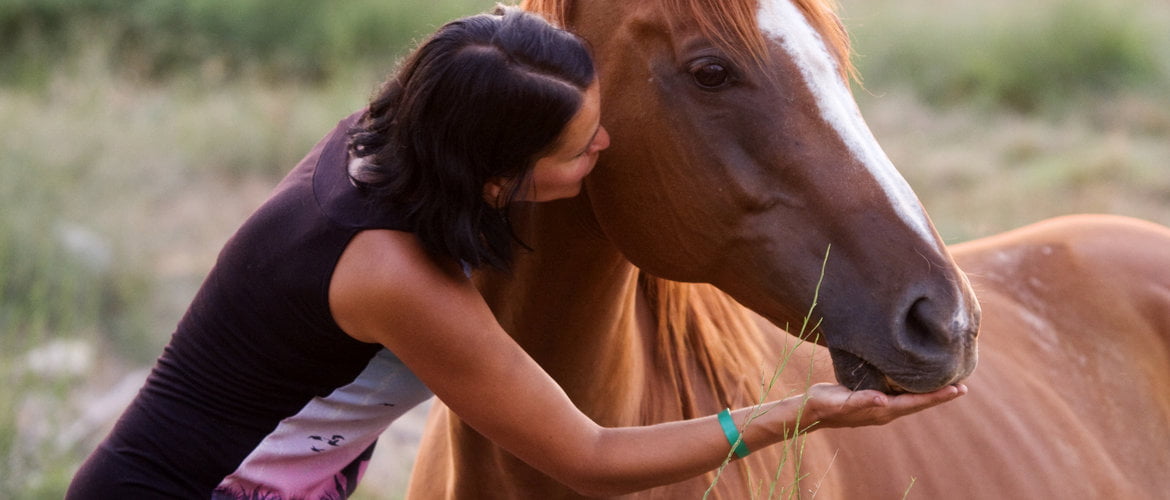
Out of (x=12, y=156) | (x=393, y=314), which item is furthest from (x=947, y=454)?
(x=12, y=156)

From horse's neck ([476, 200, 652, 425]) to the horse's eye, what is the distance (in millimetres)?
317

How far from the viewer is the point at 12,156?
651cm

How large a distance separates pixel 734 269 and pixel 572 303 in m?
0.32

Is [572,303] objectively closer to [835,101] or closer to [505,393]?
[505,393]

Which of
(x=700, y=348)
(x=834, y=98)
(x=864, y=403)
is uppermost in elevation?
(x=834, y=98)

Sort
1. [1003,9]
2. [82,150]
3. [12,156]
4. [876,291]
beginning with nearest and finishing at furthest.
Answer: [876,291], [12,156], [82,150], [1003,9]

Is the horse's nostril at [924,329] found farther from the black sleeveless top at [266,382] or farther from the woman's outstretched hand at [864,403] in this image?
the black sleeveless top at [266,382]

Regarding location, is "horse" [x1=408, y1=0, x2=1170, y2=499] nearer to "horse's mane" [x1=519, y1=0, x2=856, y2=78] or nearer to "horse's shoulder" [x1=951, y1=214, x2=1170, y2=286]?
"horse's mane" [x1=519, y1=0, x2=856, y2=78]

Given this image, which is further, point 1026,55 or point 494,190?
point 1026,55

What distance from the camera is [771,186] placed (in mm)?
1858

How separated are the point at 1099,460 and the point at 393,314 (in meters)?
1.97

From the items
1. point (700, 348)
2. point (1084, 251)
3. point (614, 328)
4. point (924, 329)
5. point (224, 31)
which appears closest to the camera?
point (924, 329)

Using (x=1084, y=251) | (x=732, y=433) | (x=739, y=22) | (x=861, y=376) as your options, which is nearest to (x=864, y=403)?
(x=861, y=376)

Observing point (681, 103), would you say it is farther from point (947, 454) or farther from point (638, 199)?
point (947, 454)
